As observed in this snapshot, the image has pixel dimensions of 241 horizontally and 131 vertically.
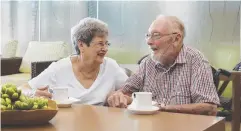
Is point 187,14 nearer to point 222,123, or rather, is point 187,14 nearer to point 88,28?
point 88,28

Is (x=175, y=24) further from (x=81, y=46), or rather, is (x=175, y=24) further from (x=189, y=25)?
(x=189, y=25)

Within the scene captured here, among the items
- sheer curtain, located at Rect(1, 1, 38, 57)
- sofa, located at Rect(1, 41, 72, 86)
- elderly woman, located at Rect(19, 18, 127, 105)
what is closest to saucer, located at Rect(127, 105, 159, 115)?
elderly woman, located at Rect(19, 18, 127, 105)

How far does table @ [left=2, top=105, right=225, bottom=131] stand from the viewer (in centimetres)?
152

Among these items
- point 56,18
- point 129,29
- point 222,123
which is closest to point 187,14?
point 129,29

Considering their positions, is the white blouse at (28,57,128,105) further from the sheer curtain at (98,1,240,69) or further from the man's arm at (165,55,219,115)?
the sheer curtain at (98,1,240,69)

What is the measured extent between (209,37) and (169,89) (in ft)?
8.51

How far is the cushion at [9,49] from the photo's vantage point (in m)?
5.52

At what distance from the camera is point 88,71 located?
2.53 metres

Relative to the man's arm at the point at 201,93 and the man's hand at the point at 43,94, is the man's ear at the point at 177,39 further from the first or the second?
the man's hand at the point at 43,94

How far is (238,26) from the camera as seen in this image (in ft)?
14.9

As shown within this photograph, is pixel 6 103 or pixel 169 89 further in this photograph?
pixel 169 89

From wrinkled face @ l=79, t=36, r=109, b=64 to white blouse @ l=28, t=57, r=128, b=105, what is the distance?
0.08m

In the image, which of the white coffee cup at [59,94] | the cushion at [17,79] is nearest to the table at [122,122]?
the white coffee cup at [59,94]

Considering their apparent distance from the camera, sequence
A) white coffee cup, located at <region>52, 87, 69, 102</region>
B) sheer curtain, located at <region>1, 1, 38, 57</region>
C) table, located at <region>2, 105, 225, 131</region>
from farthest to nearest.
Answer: sheer curtain, located at <region>1, 1, 38, 57</region> → white coffee cup, located at <region>52, 87, 69, 102</region> → table, located at <region>2, 105, 225, 131</region>
